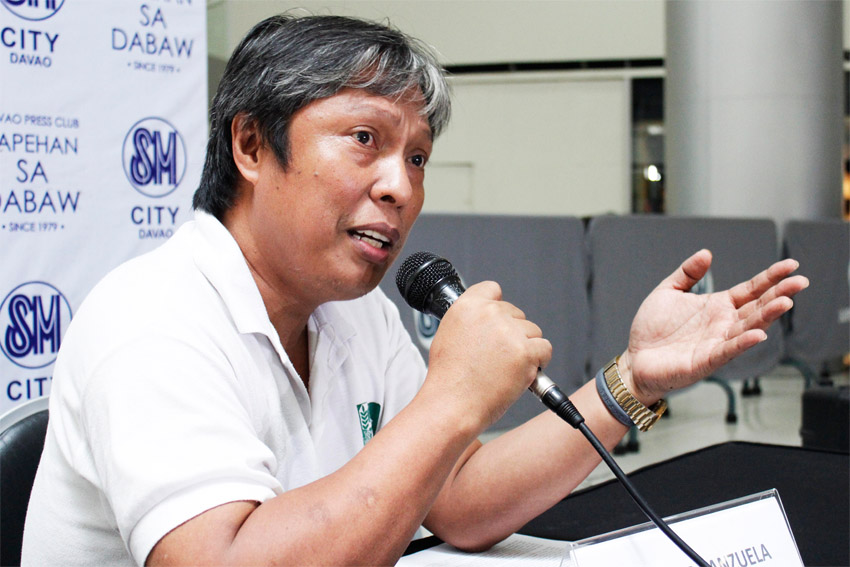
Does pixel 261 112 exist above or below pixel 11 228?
above

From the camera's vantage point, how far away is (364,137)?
1.00m

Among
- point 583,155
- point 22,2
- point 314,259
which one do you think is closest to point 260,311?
point 314,259

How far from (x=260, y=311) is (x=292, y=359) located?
0.19m

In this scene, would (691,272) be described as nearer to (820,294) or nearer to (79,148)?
(79,148)

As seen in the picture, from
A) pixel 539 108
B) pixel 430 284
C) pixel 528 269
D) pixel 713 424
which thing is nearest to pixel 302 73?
pixel 430 284

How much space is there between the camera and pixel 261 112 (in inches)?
40.3

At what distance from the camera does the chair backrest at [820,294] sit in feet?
16.9

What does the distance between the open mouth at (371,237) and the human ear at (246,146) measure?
0.55ft

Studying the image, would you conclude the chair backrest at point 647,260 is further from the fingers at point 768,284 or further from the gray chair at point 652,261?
the fingers at point 768,284

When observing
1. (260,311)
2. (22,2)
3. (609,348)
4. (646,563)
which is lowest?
(609,348)

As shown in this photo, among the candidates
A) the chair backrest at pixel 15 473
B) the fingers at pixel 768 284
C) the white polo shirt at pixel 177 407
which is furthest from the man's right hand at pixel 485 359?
the chair backrest at pixel 15 473

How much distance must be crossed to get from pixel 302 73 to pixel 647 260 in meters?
3.42

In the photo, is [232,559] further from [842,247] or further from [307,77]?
[842,247]

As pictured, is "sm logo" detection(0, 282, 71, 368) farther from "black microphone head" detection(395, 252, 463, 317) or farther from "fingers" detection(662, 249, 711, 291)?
"fingers" detection(662, 249, 711, 291)
